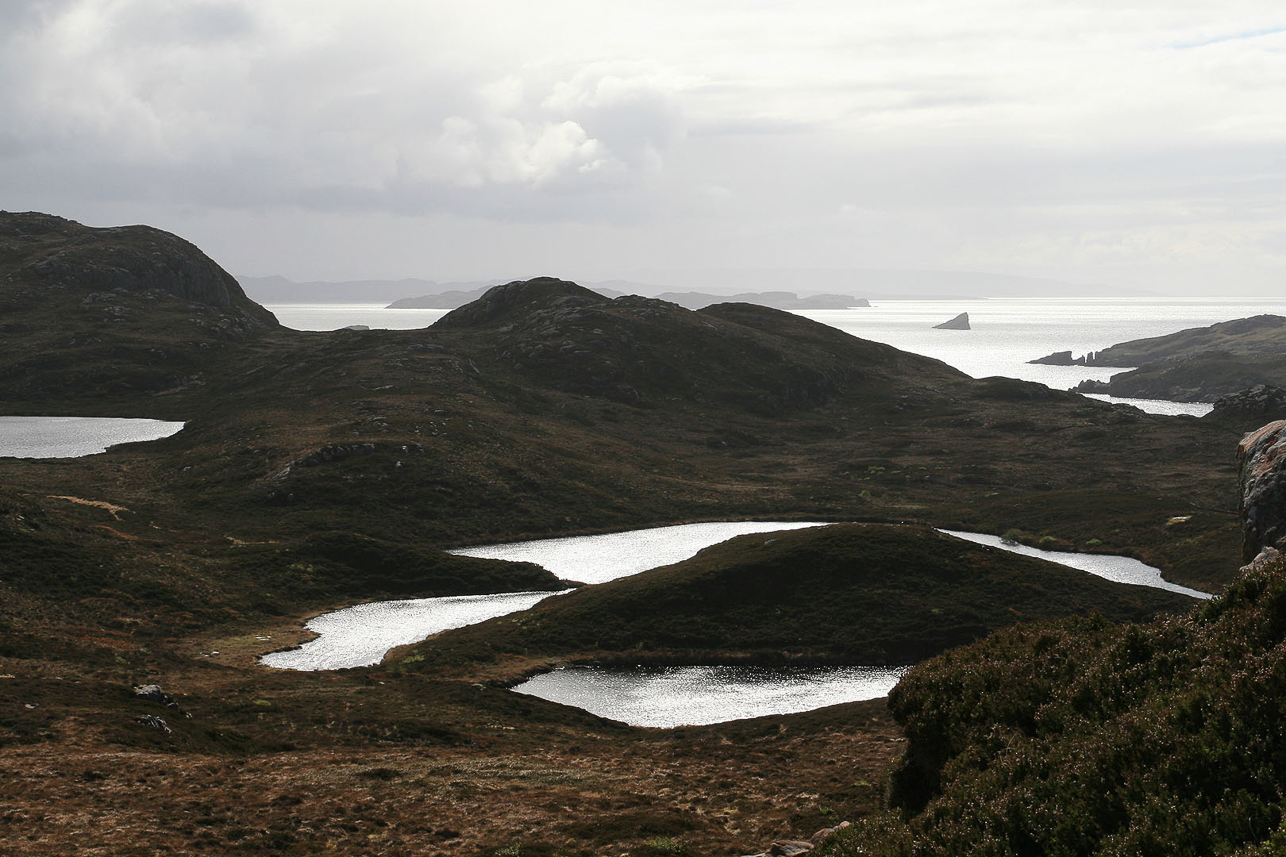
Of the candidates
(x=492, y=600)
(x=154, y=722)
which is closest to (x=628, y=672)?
(x=492, y=600)

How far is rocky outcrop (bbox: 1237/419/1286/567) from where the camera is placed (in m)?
35.3

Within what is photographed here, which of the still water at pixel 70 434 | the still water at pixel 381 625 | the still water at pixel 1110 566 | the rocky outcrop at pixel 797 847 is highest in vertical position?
the still water at pixel 70 434

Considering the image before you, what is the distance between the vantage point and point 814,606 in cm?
6888

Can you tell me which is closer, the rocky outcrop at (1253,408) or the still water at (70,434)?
the still water at (70,434)

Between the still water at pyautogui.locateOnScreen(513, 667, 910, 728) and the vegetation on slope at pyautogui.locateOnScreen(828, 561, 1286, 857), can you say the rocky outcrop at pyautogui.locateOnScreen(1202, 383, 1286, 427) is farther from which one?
the vegetation on slope at pyautogui.locateOnScreen(828, 561, 1286, 857)

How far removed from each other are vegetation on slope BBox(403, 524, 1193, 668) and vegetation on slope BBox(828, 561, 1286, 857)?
38.9m

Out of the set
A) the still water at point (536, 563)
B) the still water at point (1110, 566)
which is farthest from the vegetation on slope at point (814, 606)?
the still water at point (1110, 566)

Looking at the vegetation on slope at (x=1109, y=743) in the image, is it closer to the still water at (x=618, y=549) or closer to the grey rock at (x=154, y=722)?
the grey rock at (x=154, y=722)

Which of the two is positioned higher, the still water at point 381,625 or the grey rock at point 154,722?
the grey rock at point 154,722

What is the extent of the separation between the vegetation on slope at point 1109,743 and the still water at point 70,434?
487ft

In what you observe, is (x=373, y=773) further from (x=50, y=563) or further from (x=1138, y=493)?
(x=1138, y=493)

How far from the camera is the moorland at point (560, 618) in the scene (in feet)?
77.3

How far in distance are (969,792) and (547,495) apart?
101 metres

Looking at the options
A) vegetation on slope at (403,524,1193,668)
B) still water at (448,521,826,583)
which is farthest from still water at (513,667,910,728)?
still water at (448,521,826,583)
